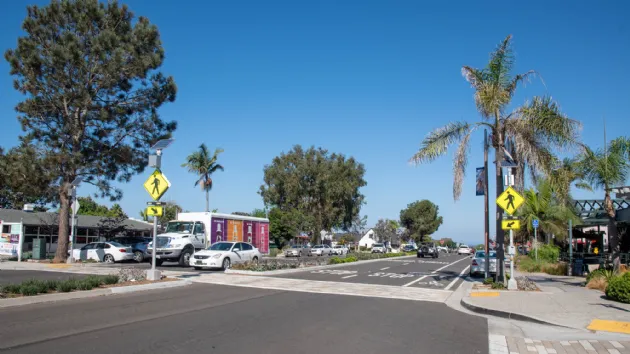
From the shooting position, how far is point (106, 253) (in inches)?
1153

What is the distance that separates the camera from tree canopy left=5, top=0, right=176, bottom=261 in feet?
82.9

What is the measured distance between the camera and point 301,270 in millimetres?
25031

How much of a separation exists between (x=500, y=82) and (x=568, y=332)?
10.4 m

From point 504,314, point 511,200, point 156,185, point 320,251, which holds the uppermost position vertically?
point 156,185

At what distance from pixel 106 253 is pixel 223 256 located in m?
10.1

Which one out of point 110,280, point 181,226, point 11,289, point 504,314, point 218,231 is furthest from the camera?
point 218,231

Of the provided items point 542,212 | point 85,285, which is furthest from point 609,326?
point 542,212

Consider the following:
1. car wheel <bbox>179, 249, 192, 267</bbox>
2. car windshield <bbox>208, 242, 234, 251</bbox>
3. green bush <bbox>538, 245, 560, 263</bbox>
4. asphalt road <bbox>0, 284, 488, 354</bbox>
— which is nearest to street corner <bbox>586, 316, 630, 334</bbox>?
asphalt road <bbox>0, 284, 488, 354</bbox>

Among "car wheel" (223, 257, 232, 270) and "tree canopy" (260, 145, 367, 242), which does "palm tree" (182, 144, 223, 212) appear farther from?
"car wheel" (223, 257, 232, 270)

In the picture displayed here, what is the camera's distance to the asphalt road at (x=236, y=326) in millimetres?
7547

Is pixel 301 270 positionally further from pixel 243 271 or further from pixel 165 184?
pixel 165 184

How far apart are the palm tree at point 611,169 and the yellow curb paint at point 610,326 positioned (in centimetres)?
811

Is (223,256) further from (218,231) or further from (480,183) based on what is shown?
(480,183)

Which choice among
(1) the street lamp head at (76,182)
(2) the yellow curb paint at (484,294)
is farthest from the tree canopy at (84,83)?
(2) the yellow curb paint at (484,294)
